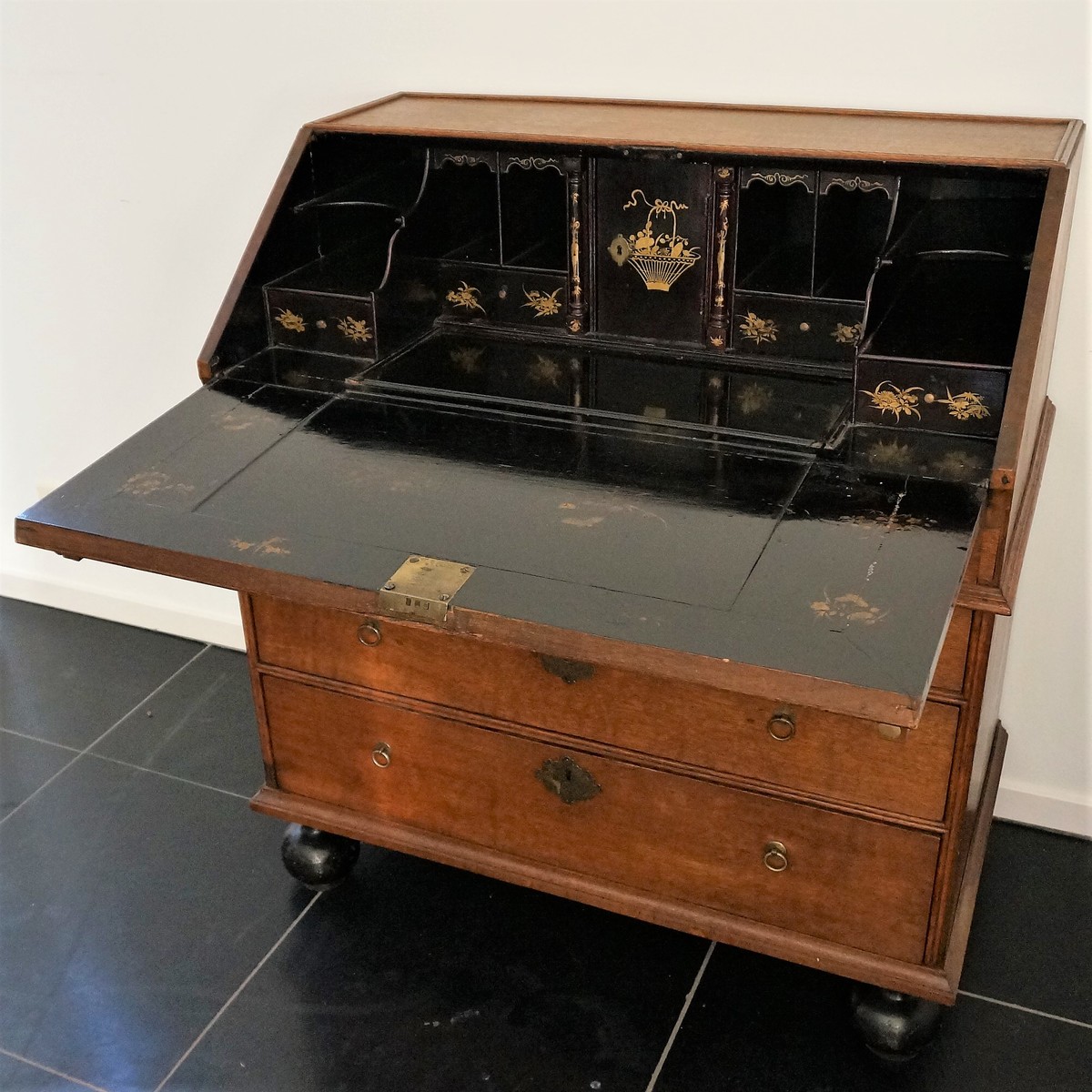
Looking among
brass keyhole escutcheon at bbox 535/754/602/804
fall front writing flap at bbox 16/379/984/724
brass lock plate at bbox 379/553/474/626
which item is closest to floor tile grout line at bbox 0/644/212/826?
fall front writing flap at bbox 16/379/984/724

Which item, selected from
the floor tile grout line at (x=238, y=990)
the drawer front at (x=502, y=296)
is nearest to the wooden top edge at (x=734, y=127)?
the drawer front at (x=502, y=296)

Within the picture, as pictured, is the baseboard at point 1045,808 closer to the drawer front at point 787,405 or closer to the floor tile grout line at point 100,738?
the drawer front at point 787,405

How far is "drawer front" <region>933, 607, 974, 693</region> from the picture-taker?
4.64 feet

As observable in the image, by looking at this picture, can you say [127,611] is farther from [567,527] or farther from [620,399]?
[567,527]

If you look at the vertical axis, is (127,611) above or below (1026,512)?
below

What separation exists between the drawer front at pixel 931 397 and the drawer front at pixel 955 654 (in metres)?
0.21

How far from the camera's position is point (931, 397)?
144cm

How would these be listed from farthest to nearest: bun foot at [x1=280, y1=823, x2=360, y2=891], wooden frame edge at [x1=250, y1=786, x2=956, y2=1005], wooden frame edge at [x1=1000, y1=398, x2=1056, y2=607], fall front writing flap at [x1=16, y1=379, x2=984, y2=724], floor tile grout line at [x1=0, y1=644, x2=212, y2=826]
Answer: floor tile grout line at [x1=0, y1=644, x2=212, y2=826] < bun foot at [x1=280, y1=823, x2=360, y2=891] < wooden frame edge at [x1=250, y1=786, x2=956, y2=1005] < wooden frame edge at [x1=1000, y1=398, x2=1056, y2=607] < fall front writing flap at [x1=16, y1=379, x2=984, y2=724]

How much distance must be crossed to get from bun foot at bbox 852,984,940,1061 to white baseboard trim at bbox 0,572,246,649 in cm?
150

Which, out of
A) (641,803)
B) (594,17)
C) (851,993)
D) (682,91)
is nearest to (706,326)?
(682,91)

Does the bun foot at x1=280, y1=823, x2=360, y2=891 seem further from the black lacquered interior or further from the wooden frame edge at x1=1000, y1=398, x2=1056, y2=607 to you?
the wooden frame edge at x1=1000, y1=398, x2=1056, y2=607

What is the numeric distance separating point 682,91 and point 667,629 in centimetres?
99

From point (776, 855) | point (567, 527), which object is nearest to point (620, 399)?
point (567, 527)

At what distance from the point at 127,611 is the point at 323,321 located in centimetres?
129
